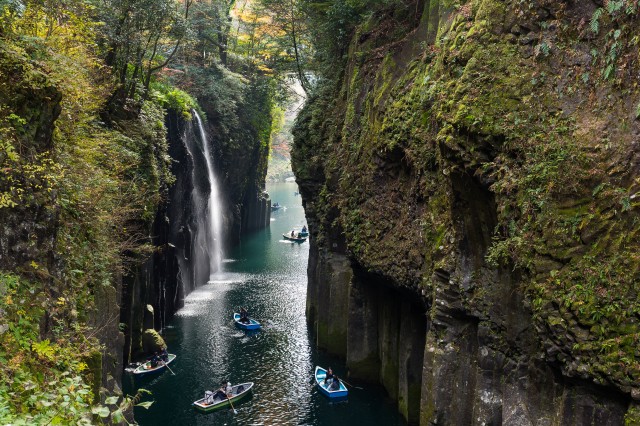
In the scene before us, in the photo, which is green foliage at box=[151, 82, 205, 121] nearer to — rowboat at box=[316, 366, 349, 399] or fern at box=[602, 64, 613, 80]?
rowboat at box=[316, 366, 349, 399]

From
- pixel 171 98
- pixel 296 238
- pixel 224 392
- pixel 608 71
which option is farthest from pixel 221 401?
pixel 296 238

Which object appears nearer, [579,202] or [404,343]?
[579,202]

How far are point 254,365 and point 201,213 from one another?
1882cm

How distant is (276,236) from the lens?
6819cm

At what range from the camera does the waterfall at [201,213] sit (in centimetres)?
3988

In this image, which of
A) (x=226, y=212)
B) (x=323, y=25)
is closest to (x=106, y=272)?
(x=323, y=25)

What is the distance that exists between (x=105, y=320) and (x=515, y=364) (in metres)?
11.4

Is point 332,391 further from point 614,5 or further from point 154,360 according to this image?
point 614,5

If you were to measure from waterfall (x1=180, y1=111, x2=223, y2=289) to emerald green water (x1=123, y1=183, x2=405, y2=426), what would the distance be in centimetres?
148

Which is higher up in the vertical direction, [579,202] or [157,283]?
[579,202]

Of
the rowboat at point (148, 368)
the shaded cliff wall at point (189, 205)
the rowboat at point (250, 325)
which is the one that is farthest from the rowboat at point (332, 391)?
the shaded cliff wall at point (189, 205)

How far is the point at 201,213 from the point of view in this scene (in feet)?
142

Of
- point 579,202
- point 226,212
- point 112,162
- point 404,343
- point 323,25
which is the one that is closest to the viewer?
point 579,202

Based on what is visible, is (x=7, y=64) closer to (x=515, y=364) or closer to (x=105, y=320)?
(x=105, y=320)
